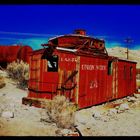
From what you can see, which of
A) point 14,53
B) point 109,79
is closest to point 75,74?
point 109,79

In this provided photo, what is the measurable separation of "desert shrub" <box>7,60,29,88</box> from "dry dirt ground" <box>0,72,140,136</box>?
4363 mm

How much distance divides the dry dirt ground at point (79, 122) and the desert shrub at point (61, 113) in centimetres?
23

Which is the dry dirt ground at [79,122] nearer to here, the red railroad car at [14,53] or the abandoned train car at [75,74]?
the abandoned train car at [75,74]

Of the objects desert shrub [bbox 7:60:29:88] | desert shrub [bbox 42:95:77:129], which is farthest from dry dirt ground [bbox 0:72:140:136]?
desert shrub [bbox 7:60:29:88]

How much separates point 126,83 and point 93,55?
4806 mm

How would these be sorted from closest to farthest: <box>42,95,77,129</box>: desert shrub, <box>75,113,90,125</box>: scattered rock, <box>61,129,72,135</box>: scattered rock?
1. <box>61,129,72,135</box>: scattered rock
2. <box>42,95,77,129</box>: desert shrub
3. <box>75,113,90,125</box>: scattered rock

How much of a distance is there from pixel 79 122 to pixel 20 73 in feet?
31.8

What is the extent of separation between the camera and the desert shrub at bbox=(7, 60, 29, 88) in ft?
55.1

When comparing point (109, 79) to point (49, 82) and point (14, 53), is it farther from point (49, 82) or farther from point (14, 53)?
point (14, 53)

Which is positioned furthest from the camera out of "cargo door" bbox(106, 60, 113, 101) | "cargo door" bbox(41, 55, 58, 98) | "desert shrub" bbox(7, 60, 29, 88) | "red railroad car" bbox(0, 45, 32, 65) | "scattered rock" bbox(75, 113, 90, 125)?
"red railroad car" bbox(0, 45, 32, 65)

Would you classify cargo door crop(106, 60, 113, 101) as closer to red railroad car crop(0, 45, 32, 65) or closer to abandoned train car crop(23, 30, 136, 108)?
abandoned train car crop(23, 30, 136, 108)

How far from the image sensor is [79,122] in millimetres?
9078
